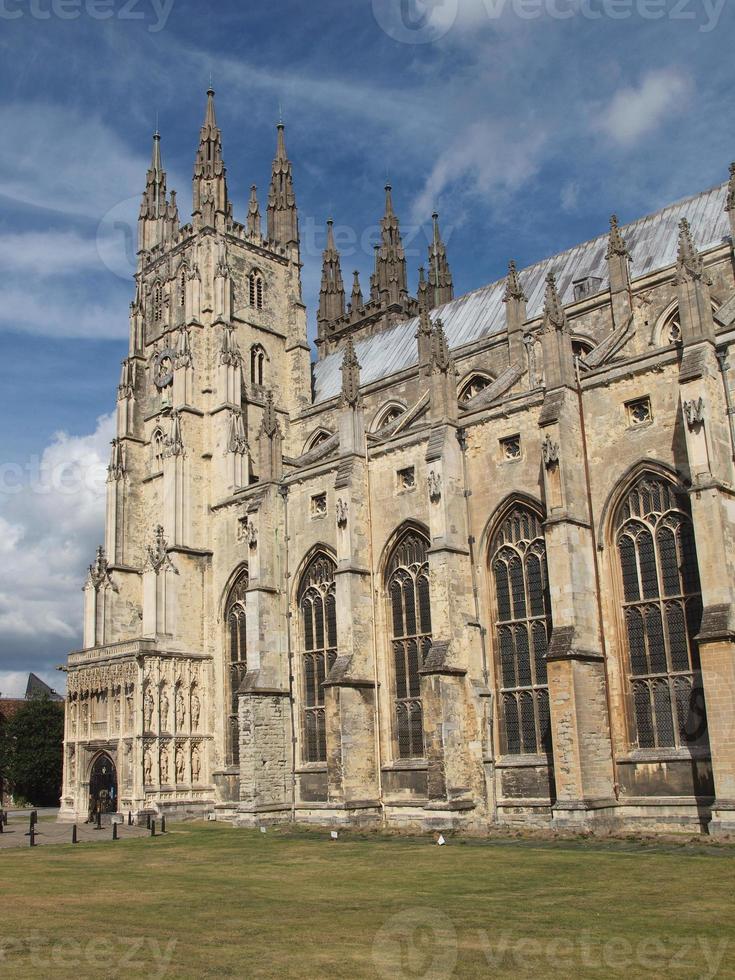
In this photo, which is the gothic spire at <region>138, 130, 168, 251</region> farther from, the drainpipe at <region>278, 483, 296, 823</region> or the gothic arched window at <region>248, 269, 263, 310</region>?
the drainpipe at <region>278, 483, 296, 823</region>

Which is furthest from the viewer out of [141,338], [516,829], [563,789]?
[141,338]

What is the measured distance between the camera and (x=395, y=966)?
33.1 feet

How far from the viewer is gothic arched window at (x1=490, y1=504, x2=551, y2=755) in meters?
26.2

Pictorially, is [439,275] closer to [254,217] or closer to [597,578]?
[254,217]

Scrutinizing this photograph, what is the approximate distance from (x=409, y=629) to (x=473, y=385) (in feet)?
40.5

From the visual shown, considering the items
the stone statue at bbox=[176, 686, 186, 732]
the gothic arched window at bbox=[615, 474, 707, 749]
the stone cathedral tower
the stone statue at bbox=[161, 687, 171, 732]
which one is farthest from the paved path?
the gothic arched window at bbox=[615, 474, 707, 749]

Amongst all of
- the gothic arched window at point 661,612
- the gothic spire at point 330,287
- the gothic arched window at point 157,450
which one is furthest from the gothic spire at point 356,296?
the gothic arched window at point 661,612

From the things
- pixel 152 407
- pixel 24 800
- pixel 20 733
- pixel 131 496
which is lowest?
pixel 24 800

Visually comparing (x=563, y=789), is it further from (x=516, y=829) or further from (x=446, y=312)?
(x=446, y=312)

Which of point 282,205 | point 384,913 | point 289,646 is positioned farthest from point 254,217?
point 384,913

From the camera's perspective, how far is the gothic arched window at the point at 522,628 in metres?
26.2

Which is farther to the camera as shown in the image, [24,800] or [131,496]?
[24,800]

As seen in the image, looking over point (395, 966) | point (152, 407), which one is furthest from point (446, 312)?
point (395, 966)

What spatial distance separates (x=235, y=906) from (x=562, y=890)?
5011 mm
